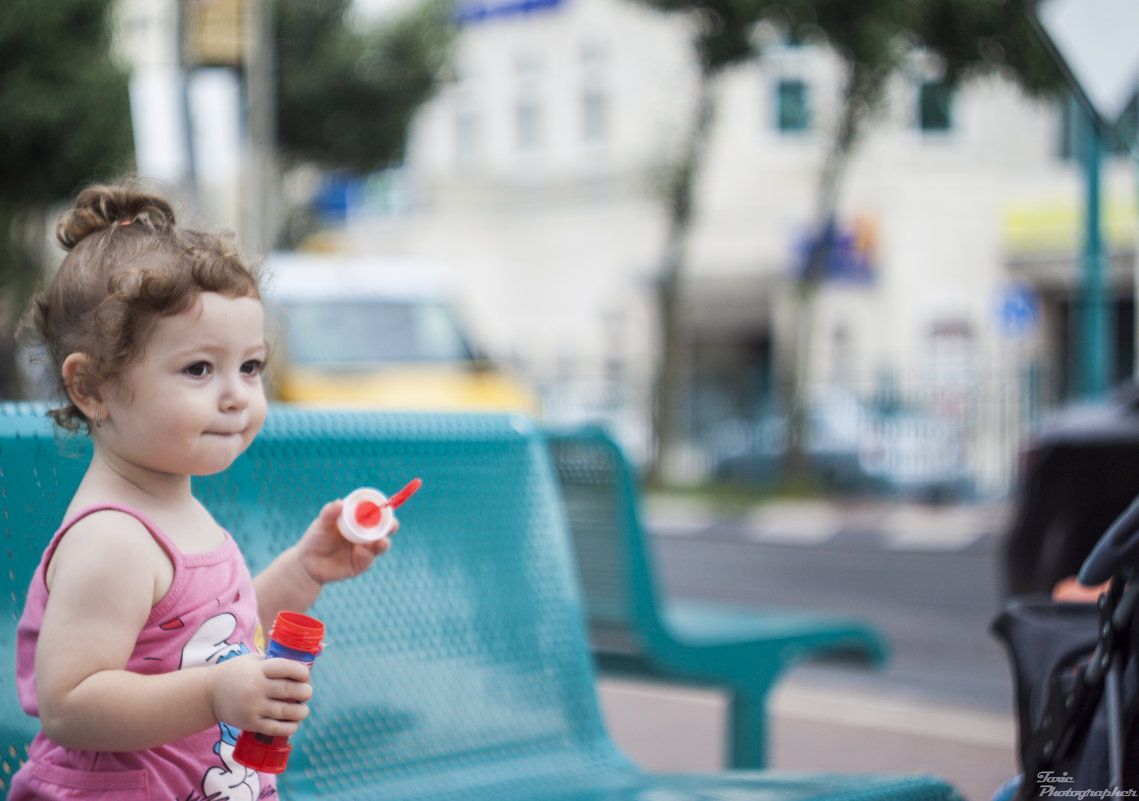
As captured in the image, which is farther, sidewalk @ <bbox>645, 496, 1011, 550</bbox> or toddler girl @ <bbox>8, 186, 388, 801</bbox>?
sidewalk @ <bbox>645, 496, 1011, 550</bbox>

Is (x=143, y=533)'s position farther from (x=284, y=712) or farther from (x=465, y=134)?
(x=465, y=134)

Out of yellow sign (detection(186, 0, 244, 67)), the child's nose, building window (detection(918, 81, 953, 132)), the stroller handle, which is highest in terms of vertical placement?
building window (detection(918, 81, 953, 132))

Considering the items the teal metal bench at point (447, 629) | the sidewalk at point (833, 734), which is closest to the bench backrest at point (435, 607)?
the teal metal bench at point (447, 629)

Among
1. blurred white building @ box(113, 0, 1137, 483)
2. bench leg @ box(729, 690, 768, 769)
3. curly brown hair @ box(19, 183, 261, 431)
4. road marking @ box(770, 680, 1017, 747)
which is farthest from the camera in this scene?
blurred white building @ box(113, 0, 1137, 483)

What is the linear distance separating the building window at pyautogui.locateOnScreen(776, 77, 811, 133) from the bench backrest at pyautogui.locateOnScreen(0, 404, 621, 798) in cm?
2261

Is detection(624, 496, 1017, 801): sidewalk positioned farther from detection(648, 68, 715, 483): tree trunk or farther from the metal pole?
detection(648, 68, 715, 483): tree trunk

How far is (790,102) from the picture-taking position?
2769 centimetres

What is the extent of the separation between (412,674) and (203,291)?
977mm

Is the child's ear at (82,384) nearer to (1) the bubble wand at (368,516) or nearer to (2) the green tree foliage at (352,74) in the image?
(1) the bubble wand at (368,516)

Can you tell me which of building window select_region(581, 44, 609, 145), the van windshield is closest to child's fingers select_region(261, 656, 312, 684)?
the van windshield

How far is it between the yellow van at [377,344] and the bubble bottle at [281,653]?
29.7 ft

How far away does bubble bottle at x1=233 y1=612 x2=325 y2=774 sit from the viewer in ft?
4.55

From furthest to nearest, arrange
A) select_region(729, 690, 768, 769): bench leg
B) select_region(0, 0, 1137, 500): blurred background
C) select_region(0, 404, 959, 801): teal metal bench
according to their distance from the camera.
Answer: select_region(0, 0, 1137, 500): blurred background
select_region(729, 690, 768, 769): bench leg
select_region(0, 404, 959, 801): teal metal bench

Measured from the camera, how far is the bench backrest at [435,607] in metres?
2.23
